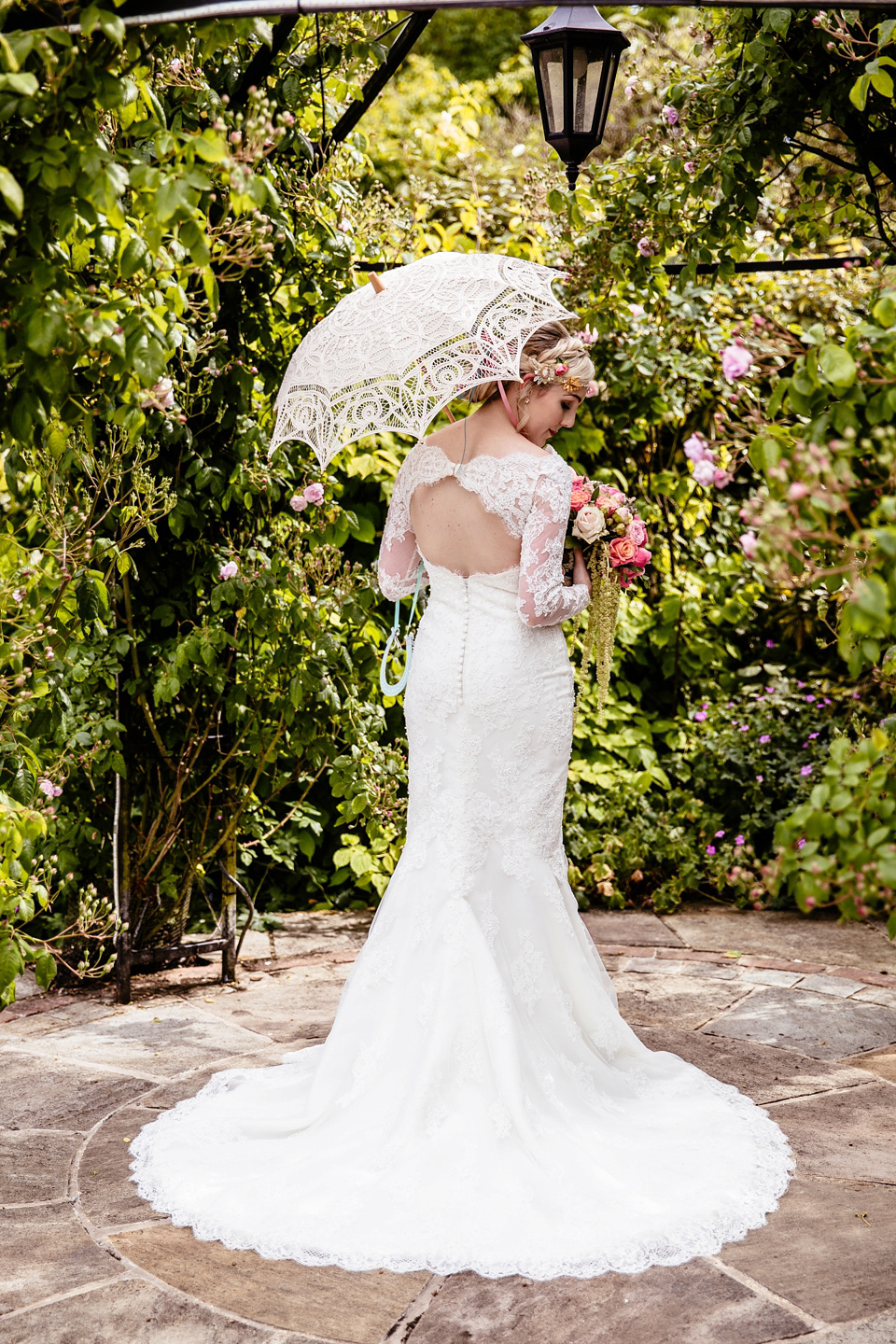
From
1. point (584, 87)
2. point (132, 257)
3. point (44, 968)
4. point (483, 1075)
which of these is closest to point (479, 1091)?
point (483, 1075)

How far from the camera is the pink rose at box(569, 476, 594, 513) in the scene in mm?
3678

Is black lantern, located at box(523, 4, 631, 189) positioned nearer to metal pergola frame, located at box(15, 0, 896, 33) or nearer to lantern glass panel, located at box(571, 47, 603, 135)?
lantern glass panel, located at box(571, 47, 603, 135)

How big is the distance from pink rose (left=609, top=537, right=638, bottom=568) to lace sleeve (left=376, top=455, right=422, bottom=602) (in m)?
0.61

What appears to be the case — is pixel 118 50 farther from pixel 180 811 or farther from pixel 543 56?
pixel 180 811

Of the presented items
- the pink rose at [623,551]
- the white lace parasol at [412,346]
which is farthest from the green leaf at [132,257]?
the pink rose at [623,551]

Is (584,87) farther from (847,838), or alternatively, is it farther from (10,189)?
(847,838)

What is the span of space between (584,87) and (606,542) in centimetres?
150

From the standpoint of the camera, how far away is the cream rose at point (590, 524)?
3621 millimetres

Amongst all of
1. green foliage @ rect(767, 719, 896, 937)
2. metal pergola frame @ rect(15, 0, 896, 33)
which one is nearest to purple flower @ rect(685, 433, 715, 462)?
green foliage @ rect(767, 719, 896, 937)

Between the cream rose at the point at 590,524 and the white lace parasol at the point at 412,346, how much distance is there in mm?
579

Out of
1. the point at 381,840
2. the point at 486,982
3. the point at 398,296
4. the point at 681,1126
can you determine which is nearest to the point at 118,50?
the point at 398,296

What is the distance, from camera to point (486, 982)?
3424 millimetres

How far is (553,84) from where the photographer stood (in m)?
3.96

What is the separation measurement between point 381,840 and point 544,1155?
2.46 metres
